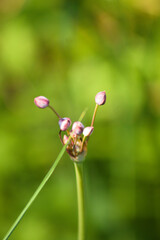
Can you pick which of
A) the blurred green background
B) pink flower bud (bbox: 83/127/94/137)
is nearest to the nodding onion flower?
pink flower bud (bbox: 83/127/94/137)

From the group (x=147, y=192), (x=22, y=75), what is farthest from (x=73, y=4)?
(x=147, y=192)

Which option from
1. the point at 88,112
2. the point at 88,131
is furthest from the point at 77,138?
the point at 88,112

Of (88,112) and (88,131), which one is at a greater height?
(88,112)

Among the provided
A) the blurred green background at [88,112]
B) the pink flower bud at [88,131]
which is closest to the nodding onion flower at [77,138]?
the pink flower bud at [88,131]

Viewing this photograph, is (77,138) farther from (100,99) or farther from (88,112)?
(88,112)

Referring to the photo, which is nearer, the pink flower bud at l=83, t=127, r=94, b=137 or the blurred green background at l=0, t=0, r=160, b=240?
the pink flower bud at l=83, t=127, r=94, b=137

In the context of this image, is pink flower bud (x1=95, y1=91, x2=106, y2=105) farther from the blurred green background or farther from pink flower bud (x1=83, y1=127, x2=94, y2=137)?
the blurred green background

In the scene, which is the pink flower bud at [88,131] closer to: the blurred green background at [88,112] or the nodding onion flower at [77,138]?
the nodding onion flower at [77,138]

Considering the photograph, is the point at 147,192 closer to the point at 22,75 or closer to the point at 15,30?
the point at 22,75
